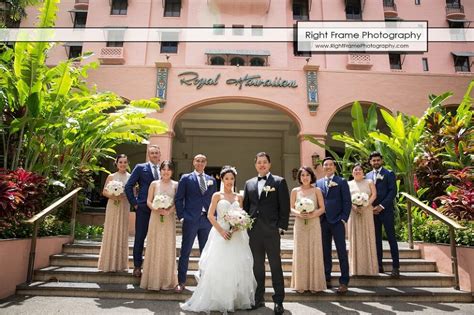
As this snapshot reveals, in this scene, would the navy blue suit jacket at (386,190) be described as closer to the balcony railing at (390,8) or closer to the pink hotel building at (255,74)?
the pink hotel building at (255,74)

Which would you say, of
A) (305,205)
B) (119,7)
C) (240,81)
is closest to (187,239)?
(305,205)

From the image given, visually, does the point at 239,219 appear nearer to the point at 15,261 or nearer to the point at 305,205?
the point at 305,205

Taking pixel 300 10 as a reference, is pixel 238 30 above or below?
below

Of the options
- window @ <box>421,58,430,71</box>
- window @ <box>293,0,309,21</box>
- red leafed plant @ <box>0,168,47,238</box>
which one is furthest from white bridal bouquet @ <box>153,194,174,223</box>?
window @ <box>421,58,430,71</box>

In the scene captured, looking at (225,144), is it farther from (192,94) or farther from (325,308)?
(325,308)

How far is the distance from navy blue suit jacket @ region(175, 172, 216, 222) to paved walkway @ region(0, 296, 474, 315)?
47.8 inches

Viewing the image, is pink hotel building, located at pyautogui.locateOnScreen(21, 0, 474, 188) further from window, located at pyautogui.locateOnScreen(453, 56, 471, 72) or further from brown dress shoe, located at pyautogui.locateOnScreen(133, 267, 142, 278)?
brown dress shoe, located at pyautogui.locateOnScreen(133, 267, 142, 278)

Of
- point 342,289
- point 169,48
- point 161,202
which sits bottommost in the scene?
point 342,289

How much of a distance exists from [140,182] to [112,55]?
51.1 feet

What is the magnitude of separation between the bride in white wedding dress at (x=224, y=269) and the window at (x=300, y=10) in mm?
18084

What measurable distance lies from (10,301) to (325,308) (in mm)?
4302

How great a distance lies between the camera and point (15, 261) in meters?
4.83

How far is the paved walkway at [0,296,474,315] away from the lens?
4.04 metres

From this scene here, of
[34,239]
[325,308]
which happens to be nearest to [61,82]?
[34,239]
